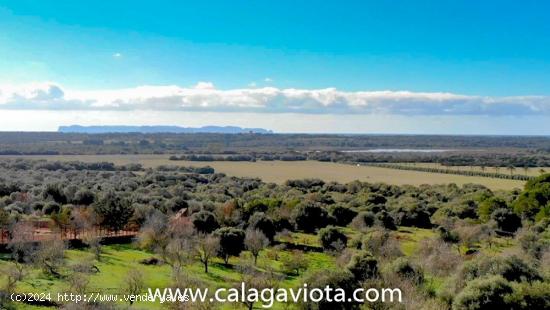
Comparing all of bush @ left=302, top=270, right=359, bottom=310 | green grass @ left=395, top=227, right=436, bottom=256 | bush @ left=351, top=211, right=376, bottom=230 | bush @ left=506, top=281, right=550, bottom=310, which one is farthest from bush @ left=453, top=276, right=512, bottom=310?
bush @ left=351, top=211, right=376, bottom=230

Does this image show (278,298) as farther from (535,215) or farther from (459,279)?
(535,215)

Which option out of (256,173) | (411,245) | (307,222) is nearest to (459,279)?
(411,245)

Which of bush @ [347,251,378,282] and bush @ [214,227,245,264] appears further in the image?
bush @ [214,227,245,264]

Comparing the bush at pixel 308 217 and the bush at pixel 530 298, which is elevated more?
the bush at pixel 530 298

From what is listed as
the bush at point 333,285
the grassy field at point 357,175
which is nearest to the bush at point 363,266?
the bush at point 333,285

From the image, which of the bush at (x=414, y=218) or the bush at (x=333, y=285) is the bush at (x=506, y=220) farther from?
the bush at (x=333, y=285)

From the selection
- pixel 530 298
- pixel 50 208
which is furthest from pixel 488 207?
pixel 50 208

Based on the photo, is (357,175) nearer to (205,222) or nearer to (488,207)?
(488,207)

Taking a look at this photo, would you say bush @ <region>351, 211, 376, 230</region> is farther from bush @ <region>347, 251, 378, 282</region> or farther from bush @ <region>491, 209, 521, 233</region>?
bush @ <region>347, 251, 378, 282</region>
